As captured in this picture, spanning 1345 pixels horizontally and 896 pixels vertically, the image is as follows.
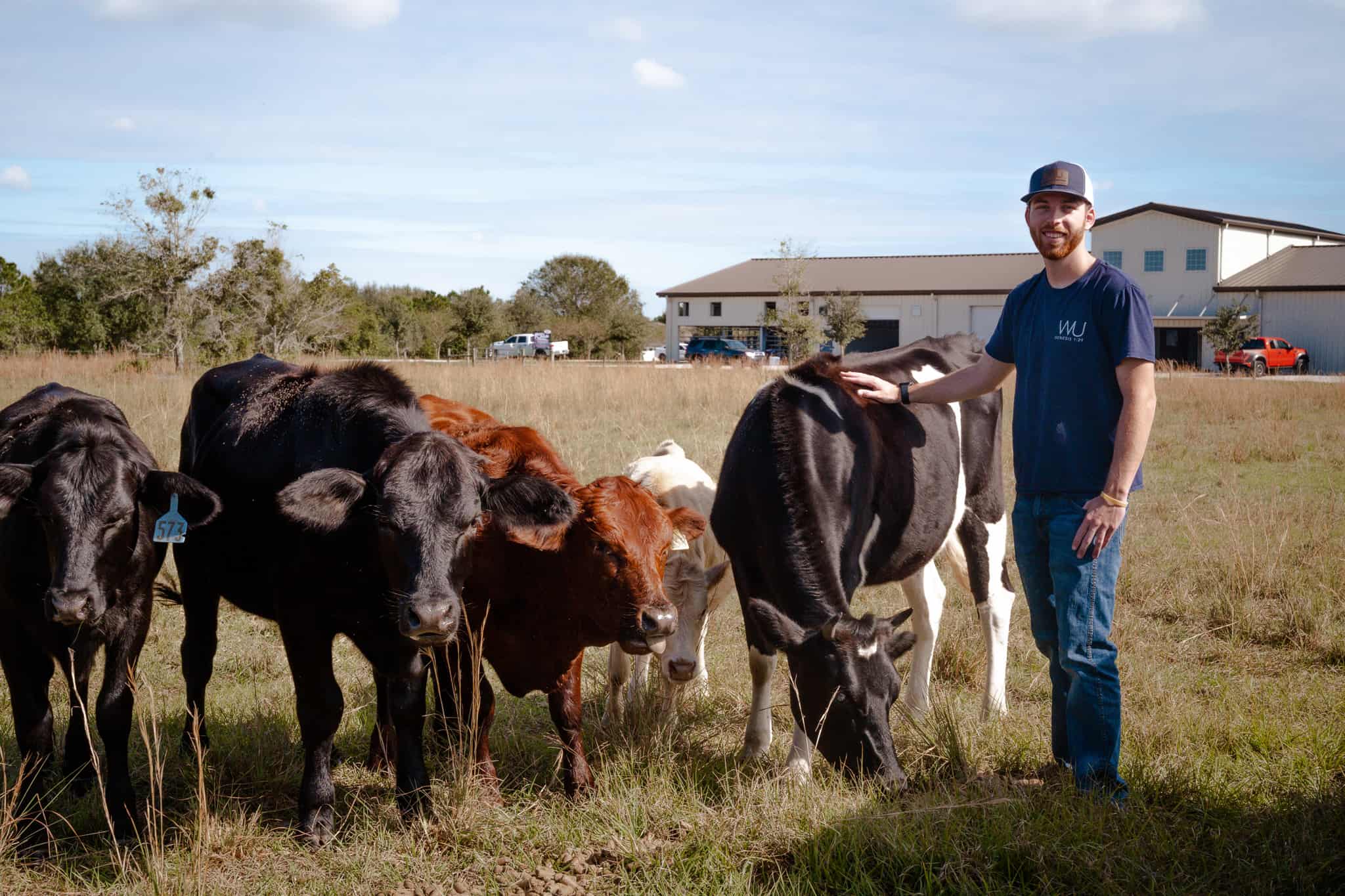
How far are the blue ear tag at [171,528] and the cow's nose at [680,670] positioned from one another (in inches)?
84.0

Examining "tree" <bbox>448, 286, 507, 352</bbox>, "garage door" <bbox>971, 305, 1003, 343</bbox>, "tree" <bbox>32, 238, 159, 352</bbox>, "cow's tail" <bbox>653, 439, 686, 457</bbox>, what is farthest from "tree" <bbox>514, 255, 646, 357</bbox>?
"cow's tail" <bbox>653, 439, 686, 457</bbox>

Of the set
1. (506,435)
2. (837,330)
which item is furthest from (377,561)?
(837,330)

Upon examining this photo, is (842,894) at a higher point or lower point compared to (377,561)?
lower

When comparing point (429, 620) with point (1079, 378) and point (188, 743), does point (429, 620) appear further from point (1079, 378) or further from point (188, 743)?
point (1079, 378)

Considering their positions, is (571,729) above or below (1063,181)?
below

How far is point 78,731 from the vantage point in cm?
456

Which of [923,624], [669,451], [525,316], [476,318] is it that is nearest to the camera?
[923,624]

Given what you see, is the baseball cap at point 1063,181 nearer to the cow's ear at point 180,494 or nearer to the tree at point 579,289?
the cow's ear at point 180,494

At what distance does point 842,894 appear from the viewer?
341cm

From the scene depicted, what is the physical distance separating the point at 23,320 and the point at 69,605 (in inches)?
1415

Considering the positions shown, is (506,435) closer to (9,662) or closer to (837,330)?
(9,662)

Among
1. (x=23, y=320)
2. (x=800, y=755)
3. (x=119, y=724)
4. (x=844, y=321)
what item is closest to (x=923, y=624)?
(x=800, y=755)

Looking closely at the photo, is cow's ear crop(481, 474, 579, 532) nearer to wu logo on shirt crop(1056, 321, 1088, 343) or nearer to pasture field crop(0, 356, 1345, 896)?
pasture field crop(0, 356, 1345, 896)

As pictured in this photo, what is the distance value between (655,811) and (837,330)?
140ft
